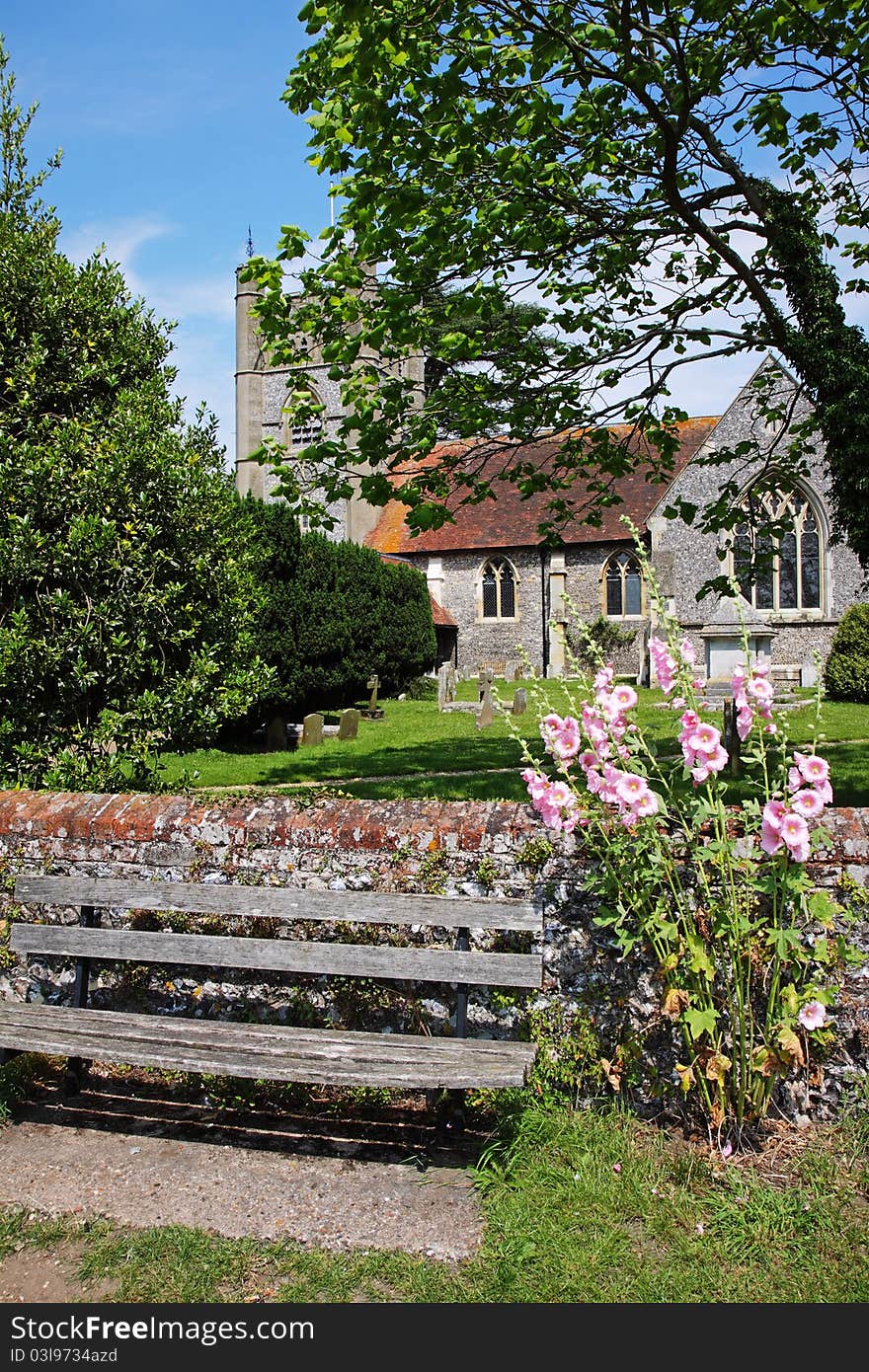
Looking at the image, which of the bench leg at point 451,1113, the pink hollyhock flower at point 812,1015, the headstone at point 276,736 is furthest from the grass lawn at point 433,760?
the pink hollyhock flower at point 812,1015

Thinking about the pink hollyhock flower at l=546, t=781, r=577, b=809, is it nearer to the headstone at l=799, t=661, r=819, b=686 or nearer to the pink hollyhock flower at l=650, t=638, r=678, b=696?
the pink hollyhock flower at l=650, t=638, r=678, b=696

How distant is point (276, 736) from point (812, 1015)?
13773mm

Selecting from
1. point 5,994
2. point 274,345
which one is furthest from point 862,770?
point 5,994

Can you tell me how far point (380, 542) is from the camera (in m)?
38.6

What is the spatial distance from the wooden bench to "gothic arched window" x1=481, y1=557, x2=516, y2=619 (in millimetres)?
31830

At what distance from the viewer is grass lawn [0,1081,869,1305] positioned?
2.93 metres

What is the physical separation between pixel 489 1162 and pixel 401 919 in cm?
99

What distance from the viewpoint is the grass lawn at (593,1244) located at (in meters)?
2.93

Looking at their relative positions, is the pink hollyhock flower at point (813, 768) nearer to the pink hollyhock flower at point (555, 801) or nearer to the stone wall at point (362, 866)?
the stone wall at point (362, 866)

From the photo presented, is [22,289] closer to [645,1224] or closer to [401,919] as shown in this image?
[401,919]

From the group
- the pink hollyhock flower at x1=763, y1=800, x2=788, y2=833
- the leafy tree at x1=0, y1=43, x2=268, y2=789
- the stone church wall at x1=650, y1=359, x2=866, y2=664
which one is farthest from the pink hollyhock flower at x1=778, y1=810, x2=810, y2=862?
the stone church wall at x1=650, y1=359, x2=866, y2=664

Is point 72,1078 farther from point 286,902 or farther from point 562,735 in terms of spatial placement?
point 562,735

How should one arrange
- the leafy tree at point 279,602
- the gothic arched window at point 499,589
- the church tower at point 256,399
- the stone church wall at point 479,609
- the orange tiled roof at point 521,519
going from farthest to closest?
the church tower at point 256,399 < the gothic arched window at point 499,589 < the stone church wall at point 479,609 < the orange tiled roof at point 521,519 < the leafy tree at point 279,602

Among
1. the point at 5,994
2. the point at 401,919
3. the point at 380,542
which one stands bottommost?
the point at 5,994
